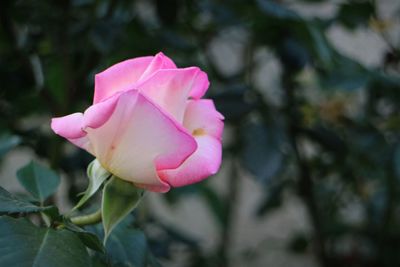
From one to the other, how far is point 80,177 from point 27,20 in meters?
0.41


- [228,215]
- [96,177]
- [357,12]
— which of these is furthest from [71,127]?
[228,215]

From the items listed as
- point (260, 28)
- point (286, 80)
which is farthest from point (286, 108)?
point (260, 28)

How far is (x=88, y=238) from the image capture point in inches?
15.8

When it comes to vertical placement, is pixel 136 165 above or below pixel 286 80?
above

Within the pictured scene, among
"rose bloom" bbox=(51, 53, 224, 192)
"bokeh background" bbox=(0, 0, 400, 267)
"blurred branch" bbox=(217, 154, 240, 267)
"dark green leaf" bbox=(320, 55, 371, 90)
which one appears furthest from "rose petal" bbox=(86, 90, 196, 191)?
"blurred branch" bbox=(217, 154, 240, 267)

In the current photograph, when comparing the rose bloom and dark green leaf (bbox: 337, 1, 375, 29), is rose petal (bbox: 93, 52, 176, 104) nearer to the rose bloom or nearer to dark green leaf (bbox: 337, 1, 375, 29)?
the rose bloom

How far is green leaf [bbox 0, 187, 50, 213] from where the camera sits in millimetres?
392

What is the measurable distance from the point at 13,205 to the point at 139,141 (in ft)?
0.30

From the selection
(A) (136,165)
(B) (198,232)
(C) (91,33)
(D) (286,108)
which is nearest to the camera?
(A) (136,165)

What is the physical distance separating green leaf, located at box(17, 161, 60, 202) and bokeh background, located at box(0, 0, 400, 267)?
0.53 ft

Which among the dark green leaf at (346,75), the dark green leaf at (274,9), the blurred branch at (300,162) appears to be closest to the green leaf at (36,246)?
the dark green leaf at (274,9)

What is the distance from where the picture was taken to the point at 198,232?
2.41 meters

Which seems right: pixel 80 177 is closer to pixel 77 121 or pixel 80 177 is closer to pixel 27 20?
pixel 27 20

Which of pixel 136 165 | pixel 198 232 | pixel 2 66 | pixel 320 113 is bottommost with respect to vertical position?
pixel 198 232
